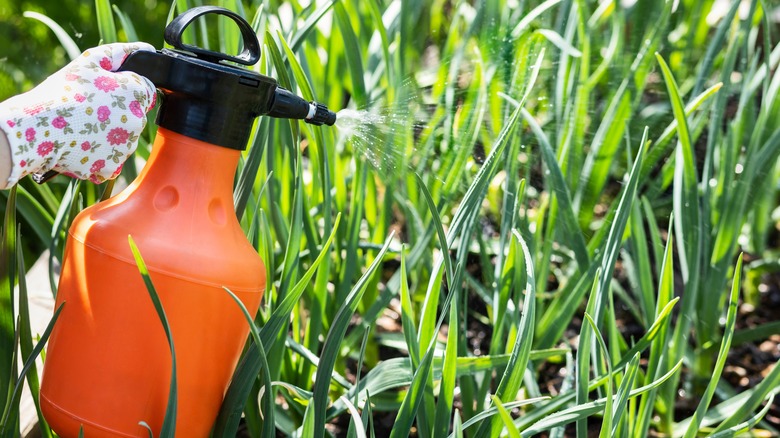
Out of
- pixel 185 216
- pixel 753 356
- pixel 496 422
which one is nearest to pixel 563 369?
pixel 753 356

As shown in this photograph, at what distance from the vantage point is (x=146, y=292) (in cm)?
69

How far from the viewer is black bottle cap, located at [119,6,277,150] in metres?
0.68

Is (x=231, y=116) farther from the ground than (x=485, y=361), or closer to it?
farther from the ground

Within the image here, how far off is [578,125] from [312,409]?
728 mm

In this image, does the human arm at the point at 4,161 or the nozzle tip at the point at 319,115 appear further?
the nozzle tip at the point at 319,115

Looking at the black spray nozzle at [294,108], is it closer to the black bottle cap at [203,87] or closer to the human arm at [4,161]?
the black bottle cap at [203,87]

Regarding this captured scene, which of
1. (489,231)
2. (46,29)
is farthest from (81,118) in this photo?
(46,29)

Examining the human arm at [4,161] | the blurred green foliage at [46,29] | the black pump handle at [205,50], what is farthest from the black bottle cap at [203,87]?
the blurred green foliage at [46,29]

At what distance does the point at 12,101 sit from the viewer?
24.7 inches

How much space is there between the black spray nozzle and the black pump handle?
0.04 metres

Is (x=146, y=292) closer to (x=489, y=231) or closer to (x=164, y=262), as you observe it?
(x=164, y=262)

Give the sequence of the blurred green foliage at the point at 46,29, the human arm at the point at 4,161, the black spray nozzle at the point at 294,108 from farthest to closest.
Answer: the blurred green foliage at the point at 46,29 → the black spray nozzle at the point at 294,108 → the human arm at the point at 4,161

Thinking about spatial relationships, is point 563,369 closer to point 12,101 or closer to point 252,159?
point 252,159

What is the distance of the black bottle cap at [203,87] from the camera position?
0.68 metres
